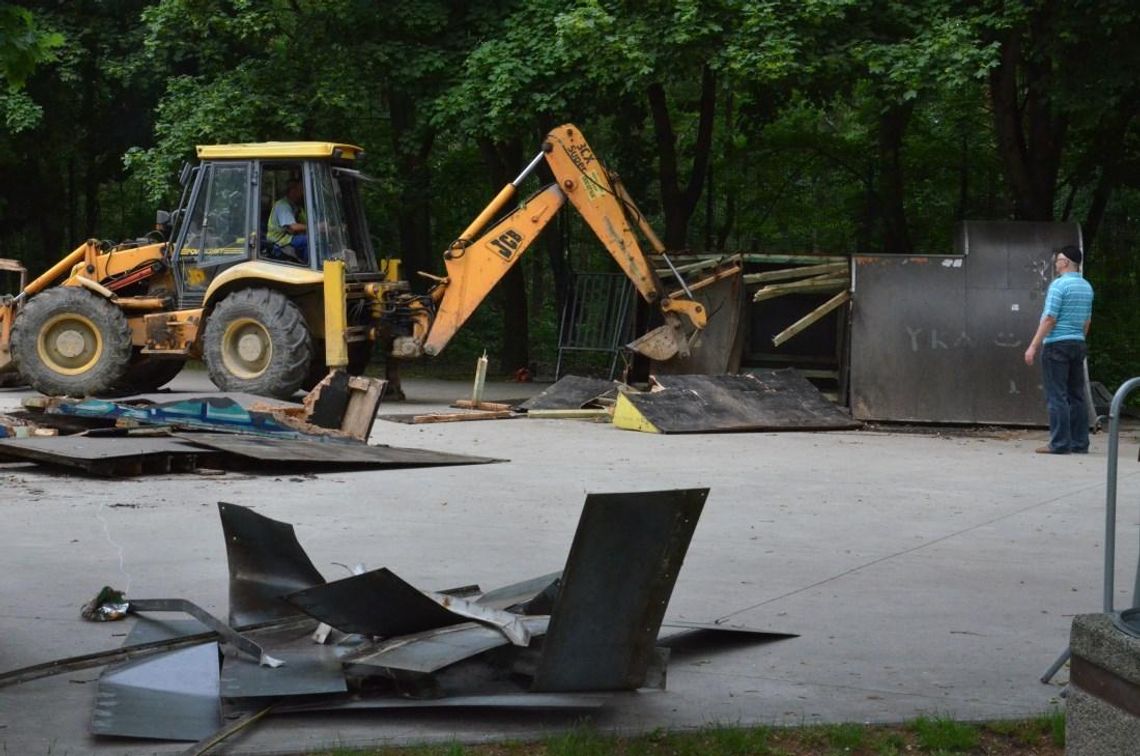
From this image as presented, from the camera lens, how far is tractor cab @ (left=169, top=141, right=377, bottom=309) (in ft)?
59.8

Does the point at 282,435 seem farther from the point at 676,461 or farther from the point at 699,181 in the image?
the point at 699,181

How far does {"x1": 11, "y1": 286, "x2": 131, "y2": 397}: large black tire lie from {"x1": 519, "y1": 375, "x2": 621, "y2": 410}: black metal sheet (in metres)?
5.05

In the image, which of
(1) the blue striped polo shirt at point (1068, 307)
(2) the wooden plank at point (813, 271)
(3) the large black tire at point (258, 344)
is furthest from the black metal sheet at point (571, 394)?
(1) the blue striped polo shirt at point (1068, 307)

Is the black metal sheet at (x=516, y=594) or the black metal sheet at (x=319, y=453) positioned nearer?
the black metal sheet at (x=516, y=594)

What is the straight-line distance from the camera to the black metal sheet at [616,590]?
200 inches

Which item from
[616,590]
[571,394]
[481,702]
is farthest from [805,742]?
[571,394]

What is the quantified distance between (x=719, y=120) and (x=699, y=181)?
7.39 meters

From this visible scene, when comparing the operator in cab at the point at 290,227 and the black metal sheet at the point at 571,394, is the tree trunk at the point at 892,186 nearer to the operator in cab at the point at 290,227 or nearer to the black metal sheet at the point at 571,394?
the black metal sheet at the point at 571,394

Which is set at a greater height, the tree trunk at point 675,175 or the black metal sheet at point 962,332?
the tree trunk at point 675,175

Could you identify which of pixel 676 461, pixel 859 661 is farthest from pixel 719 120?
pixel 859 661

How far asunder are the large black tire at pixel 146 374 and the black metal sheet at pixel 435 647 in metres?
14.5

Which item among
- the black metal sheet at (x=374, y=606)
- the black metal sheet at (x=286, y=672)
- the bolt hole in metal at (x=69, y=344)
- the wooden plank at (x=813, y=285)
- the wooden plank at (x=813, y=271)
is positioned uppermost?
the wooden plank at (x=813, y=271)

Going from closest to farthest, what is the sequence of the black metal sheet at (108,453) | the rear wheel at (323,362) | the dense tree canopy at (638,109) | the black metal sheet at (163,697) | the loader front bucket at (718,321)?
the black metal sheet at (163,697) < the black metal sheet at (108,453) < the dense tree canopy at (638,109) < the rear wheel at (323,362) < the loader front bucket at (718,321)

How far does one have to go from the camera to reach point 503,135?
2052 centimetres
